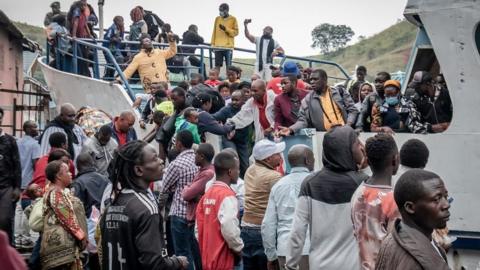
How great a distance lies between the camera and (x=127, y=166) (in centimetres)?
558

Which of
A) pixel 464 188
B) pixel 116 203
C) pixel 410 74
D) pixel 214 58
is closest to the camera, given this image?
pixel 116 203

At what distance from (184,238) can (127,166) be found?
3703 mm

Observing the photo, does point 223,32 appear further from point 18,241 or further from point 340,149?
point 340,149

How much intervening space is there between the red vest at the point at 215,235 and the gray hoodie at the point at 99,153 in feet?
10.6

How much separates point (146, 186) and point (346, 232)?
138cm

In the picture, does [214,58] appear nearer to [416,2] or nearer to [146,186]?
[416,2]

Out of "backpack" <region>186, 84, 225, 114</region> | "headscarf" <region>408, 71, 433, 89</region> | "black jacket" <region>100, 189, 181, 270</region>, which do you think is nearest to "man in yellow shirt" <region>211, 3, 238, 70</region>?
"backpack" <region>186, 84, 225, 114</region>

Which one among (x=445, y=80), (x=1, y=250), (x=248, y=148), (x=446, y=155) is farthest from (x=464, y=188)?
(x=1, y=250)

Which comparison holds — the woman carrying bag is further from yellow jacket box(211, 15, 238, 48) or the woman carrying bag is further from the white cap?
yellow jacket box(211, 15, 238, 48)

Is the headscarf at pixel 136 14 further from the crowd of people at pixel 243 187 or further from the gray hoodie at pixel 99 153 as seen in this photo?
the gray hoodie at pixel 99 153

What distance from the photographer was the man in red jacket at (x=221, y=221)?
768 centimetres

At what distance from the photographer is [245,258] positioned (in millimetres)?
8352

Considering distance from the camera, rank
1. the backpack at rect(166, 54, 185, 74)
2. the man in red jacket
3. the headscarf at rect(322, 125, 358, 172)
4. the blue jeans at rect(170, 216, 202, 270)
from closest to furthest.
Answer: the headscarf at rect(322, 125, 358, 172) → the man in red jacket → the blue jeans at rect(170, 216, 202, 270) → the backpack at rect(166, 54, 185, 74)

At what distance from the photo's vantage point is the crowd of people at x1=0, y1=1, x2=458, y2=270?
17.5 feet
